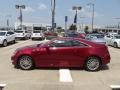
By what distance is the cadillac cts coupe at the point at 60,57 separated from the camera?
13438 mm

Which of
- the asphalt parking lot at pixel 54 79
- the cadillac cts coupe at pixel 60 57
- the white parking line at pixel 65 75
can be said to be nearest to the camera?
the asphalt parking lot at pixel 54 79

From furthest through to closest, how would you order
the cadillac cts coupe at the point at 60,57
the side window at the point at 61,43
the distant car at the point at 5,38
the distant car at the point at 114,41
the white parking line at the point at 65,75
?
the distant car at the point at 114,41 < the distant car at the point at 5,38 < the side window at the point at 61,43 < the cadillac cts coupe at the point at 60,57 < the white parking line at the point at 65,75

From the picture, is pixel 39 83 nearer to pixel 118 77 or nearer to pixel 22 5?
pixel 118 77

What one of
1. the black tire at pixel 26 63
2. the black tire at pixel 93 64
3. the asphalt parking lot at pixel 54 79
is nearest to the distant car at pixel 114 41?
the asphalt parking lot at pixel 54 79

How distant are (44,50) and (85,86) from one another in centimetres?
399

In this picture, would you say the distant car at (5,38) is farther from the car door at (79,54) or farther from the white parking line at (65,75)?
the white parking line at (65,75)

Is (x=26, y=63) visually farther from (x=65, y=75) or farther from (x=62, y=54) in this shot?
(x=65, y=75)

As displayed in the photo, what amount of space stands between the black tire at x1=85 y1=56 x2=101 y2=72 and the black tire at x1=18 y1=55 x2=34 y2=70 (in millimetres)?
2435

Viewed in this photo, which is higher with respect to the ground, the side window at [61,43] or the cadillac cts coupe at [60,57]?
the side window at [61,43]

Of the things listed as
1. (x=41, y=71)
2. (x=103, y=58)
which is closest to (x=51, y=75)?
(x=41, y=71)

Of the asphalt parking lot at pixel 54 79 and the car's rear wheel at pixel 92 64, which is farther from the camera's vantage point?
the car's rear wheel at pixel 92 64

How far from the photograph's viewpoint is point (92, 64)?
13.5 meters

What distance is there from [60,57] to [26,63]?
1517 millimetres

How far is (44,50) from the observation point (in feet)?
44.1
